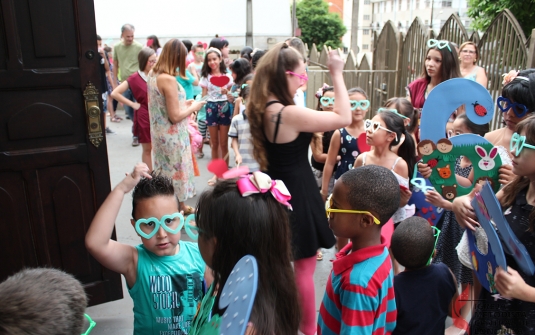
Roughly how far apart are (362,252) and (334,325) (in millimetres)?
331

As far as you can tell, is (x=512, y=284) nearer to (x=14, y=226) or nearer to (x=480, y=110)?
(x=480, y=110)

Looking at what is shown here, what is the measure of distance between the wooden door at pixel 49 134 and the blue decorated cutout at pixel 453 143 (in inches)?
81.5

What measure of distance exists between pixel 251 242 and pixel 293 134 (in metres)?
1.31

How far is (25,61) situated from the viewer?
2576 mm

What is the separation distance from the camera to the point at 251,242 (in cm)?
135

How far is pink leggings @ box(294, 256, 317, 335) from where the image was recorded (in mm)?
2689

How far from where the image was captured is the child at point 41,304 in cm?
103

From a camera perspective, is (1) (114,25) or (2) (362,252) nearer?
(2) (362,252)

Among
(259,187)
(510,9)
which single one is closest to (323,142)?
(259,187)

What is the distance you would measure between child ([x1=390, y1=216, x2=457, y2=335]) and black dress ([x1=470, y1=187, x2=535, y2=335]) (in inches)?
6.2

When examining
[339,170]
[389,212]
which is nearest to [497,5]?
[339,170]

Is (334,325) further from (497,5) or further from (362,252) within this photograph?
(497,5)

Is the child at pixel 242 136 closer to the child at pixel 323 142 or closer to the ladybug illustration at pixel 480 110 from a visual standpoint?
the child at pixel 323 142

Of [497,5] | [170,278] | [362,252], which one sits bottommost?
[170,278]
